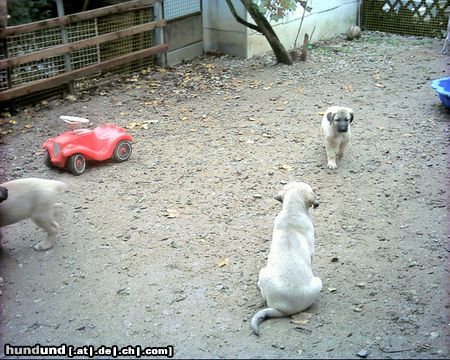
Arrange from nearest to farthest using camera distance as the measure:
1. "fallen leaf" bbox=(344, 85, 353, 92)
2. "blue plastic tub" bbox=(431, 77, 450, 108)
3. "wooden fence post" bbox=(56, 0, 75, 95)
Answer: "blue plastic tub" bbox=(431, 77, 450, 108) < "wooden fence post" bbox=(56, 0, 75, 95) < "fallen leaf" bbox=(344, 85, 353, 92)

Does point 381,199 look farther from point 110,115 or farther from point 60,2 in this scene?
point 60,2

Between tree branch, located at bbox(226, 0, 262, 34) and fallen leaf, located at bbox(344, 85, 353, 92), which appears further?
tree branch, located at bbox(226, 0, 262, 34)

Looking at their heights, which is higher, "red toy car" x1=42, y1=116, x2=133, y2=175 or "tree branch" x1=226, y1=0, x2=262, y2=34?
"tree branch" x1=226, y1=0, x2=262, y2=34

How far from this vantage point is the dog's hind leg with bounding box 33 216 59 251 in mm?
4797

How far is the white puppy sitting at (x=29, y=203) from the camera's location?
182 inches

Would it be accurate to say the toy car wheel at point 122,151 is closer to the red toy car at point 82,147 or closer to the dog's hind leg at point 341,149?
the red toy car at point 82,147

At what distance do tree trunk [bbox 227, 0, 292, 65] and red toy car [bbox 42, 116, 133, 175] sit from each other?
4369 mm

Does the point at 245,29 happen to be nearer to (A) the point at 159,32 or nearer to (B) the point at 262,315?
(A) the point at 159,32

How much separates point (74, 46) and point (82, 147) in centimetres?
315

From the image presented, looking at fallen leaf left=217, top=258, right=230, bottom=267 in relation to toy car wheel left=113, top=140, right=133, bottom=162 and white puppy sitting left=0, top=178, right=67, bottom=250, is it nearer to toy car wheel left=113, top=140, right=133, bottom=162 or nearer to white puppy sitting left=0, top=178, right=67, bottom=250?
white puppy sitting left=0, top=178, right=67, bottom=250

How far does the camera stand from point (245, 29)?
1080 cm

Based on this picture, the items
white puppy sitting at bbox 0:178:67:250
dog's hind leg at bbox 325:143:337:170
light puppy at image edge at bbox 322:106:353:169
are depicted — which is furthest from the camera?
dog's hind leg at bbox 325:143:337:170

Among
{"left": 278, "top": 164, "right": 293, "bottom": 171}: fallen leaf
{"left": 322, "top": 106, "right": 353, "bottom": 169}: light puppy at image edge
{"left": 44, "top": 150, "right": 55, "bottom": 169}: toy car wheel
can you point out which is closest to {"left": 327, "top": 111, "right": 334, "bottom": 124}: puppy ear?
{"left": 322, "top": 106, "right": 353, "bottom": 169}: light puppy at image edge

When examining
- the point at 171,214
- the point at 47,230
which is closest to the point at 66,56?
the point at 171,214
